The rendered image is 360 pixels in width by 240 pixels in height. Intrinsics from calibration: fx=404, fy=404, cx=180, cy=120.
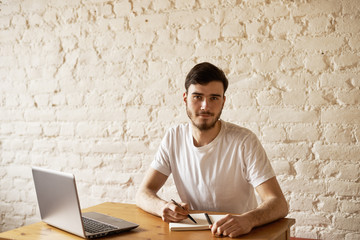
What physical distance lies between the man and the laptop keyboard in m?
0.34

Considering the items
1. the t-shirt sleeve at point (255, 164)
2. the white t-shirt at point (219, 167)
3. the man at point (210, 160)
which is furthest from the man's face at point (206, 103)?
the t-shirt sleeve at point (255, 164)

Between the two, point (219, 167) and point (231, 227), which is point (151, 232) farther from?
point (219, 167)

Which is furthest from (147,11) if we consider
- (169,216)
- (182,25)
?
(169,216)

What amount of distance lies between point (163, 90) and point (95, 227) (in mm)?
1567

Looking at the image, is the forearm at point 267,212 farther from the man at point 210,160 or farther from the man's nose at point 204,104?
the man's nose at point 204,104

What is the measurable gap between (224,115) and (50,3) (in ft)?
6.14

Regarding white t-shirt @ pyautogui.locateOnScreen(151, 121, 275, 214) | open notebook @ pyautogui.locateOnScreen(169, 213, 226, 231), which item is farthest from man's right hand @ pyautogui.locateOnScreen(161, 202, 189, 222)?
white t-shirt @ pyautogui.locateOnScreen(151, 121, 275, 214)

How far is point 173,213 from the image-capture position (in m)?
1.85

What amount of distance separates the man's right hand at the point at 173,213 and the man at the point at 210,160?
0.23 meters

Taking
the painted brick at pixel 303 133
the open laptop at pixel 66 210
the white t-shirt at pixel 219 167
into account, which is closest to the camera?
the open laptop at pixel 66 210

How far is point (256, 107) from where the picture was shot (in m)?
2.82

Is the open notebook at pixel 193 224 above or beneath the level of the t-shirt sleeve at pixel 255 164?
beneath

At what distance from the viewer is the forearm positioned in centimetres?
172

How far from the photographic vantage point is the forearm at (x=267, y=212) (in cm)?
172
